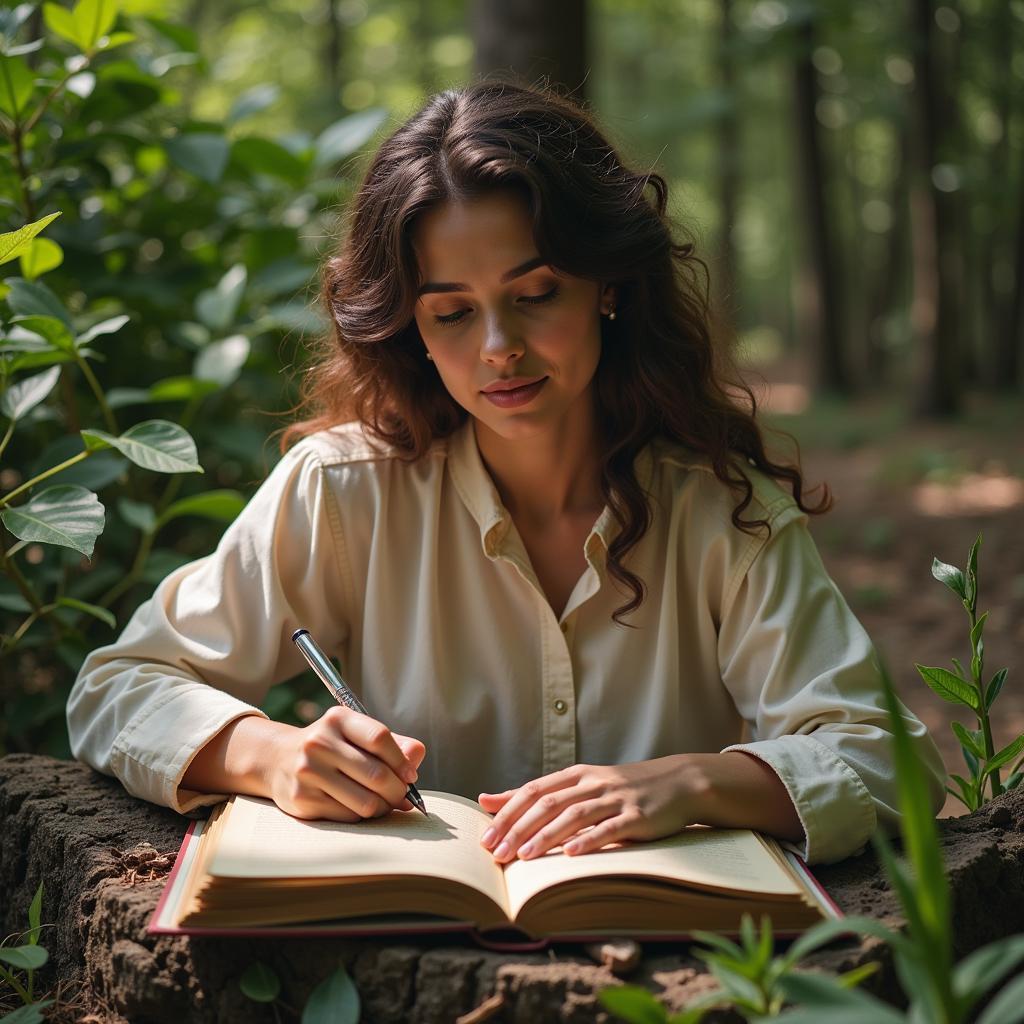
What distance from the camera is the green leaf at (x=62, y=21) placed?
8.03 feet

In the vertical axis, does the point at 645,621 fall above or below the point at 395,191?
below

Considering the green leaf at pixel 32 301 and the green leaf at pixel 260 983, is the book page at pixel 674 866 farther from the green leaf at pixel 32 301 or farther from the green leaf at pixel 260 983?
the green leaf at pixel 32 301

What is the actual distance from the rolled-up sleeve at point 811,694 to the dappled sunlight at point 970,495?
557cm

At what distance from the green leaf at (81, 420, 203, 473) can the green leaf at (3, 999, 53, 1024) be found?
85 centimetres

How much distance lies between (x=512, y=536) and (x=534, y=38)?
97.6 inches

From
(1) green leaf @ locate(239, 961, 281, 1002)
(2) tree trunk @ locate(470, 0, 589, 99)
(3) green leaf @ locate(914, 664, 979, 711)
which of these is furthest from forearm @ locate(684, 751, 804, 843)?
(2) tree trunk @ locate(470, 0, 589, 99)

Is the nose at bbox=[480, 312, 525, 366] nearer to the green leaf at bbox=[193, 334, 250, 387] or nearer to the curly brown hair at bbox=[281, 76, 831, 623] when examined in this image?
the curly brown hair at bbox=[281, 76, 831, 623]

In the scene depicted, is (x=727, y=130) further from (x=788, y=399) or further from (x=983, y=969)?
(x=983, y=969)

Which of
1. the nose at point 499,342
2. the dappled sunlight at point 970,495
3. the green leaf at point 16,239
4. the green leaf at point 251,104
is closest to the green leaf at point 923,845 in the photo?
the nose at point 499,342

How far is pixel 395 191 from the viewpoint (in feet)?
6.68

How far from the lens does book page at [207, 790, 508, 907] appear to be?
4.56 feet

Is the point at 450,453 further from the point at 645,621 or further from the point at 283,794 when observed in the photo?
the point at 283,794

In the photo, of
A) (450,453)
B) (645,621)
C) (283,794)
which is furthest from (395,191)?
(283,794)

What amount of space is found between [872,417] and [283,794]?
418 inches
